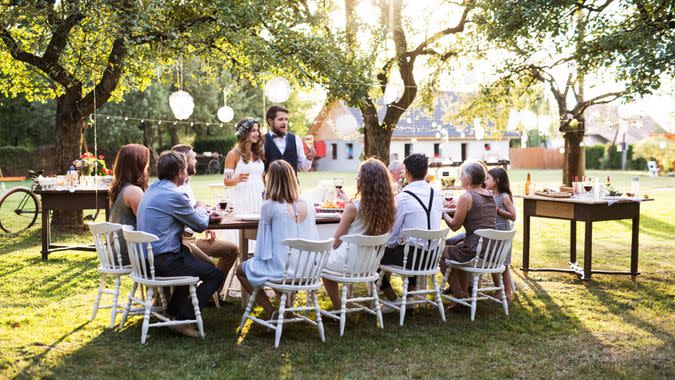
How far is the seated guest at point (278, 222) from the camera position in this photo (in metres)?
4.73

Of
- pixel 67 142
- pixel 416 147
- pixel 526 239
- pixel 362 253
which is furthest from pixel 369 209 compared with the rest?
pixel 416 147

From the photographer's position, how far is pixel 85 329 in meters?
5.20

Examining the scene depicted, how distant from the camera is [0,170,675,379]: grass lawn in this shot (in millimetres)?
4324

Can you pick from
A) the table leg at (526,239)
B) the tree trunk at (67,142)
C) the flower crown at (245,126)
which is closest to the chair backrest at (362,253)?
the flower crown at (245,126)

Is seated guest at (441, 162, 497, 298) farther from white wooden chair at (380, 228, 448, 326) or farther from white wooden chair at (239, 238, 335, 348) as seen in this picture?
white wooden chair at (239, 238, 335, 348)

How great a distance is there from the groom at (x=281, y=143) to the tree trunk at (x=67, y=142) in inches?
201

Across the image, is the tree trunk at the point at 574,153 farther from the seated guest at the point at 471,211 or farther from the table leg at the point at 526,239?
the seated guest at the point at 471,211

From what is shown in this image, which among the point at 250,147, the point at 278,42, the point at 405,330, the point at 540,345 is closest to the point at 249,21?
the point at 278,42

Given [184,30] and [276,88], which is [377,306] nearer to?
[276,88]

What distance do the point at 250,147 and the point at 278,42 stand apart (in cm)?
223

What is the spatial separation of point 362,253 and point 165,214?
1.37m

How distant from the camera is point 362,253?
16.2 ft

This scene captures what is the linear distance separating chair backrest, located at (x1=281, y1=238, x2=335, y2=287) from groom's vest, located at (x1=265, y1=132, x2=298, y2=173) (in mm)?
2014

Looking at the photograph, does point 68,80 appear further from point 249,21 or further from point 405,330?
point 405,330
